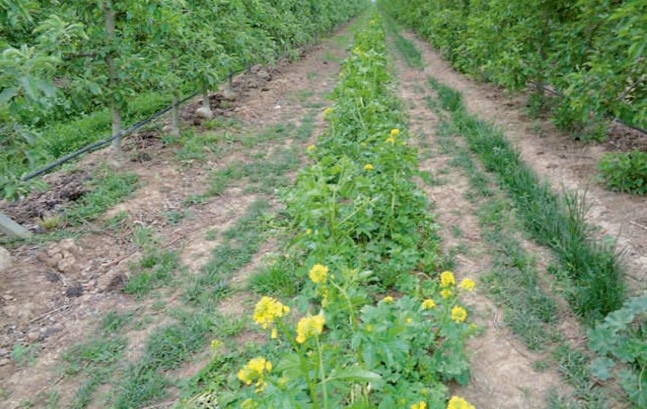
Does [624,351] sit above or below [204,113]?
below

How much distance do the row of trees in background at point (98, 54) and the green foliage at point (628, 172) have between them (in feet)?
13.6

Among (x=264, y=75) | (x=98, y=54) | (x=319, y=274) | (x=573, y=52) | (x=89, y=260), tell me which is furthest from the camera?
(x=264, y=75)

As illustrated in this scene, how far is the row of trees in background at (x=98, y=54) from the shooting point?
8.90 feet

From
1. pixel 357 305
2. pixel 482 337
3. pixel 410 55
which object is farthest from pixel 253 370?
pixel 410 55

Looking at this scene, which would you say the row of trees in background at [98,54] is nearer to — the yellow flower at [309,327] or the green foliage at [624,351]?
the yellow flower at [309,327]

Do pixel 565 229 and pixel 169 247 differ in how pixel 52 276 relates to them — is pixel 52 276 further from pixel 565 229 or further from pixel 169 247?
pixel 565 229

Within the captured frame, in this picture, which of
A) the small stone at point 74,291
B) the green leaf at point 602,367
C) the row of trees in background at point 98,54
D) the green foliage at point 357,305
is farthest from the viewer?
the small stone at point 74,291

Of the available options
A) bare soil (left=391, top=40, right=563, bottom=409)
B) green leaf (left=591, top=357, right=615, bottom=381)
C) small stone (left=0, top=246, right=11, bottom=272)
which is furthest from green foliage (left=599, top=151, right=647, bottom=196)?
small stone (left=0, top=246, right=11, bottom=272)

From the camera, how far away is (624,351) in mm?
1995

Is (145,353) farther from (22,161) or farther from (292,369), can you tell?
(22,161)

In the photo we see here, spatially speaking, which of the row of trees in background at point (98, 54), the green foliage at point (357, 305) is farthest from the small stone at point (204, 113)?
the green foliage at point (357, 305)

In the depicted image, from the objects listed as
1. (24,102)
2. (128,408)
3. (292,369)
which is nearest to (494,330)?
(292,369)

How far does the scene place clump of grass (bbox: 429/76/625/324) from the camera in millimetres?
2400

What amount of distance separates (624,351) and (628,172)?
225cm
